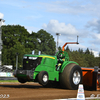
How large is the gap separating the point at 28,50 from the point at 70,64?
52.8 meters

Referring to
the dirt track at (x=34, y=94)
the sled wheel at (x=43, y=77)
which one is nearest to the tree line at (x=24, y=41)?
the sled wheel at (x=43, y=77)

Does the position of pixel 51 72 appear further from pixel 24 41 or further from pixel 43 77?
pixel 24 41

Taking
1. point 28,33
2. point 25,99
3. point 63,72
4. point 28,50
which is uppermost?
point 28,33

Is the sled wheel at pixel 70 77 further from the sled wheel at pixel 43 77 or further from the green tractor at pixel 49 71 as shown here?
the sled wheel at pixel 43 77

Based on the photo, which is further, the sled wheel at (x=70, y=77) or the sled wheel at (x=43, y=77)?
the sled wheel at (x=70, y=77)

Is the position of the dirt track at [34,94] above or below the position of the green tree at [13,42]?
below

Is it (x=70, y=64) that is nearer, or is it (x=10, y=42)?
(x=70, y=64)

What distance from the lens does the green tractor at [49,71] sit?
43.2 feet

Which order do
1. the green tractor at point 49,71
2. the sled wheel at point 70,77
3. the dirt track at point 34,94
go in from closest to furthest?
1. the dirt track at point 34,94
2. the green tractor at point 49,71
3. the sled wheel at point 70,77

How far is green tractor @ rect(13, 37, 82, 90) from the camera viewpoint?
43.2ft

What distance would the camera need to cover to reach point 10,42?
6838 cm

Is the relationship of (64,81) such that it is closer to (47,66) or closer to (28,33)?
(47,66)

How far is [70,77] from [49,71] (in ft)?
4.16

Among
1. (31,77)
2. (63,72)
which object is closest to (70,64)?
(63,72)
